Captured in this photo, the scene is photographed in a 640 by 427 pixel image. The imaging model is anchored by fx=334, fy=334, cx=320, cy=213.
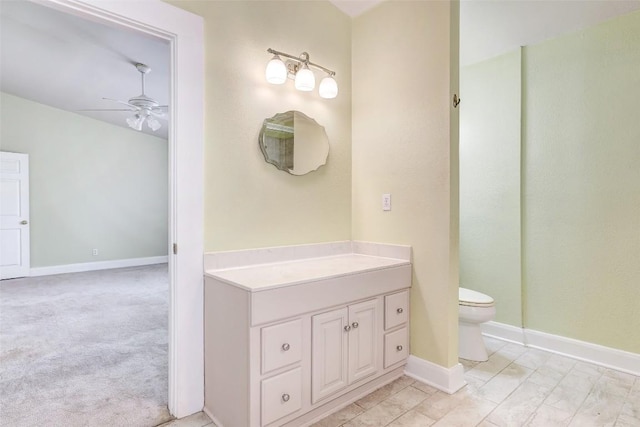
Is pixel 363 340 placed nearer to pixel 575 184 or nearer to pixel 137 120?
pixel 575 184

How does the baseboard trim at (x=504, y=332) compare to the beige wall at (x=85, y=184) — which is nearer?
the baseboard trim at (x=504, y=332)

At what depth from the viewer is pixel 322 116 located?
2.37 m

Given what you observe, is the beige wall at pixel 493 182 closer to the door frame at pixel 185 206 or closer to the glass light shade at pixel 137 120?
the door frame at pixel 185 206

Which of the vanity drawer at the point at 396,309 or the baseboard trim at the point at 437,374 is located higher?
the vanity drawer at the point at 396,309

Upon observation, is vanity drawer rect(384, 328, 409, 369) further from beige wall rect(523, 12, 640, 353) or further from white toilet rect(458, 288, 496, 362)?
beige wall rect(523, 12, 640, 353)

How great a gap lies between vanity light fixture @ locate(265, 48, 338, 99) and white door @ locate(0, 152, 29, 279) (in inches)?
210

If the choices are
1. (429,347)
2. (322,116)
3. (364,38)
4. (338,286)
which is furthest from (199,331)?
(364,38)

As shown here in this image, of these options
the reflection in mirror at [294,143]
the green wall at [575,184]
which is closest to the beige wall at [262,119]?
the reflection in mirror at [294,143]

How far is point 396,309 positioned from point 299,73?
1594 millimetres

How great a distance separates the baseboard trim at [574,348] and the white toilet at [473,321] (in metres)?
0.40

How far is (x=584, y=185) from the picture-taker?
239 cm

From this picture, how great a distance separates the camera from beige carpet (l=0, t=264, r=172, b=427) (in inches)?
71.1

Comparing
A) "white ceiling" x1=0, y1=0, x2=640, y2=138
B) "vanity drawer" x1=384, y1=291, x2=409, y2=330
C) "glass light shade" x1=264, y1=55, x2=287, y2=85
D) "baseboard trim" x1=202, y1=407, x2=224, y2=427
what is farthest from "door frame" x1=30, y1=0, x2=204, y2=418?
"vanity drawer" x1=384, y1=291, x2=409, y2=330

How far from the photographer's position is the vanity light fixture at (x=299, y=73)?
195cm
